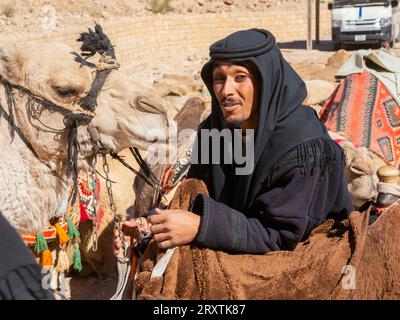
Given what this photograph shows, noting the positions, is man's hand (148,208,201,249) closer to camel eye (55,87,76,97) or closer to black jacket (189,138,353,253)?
black jacket (189,138,353,253)

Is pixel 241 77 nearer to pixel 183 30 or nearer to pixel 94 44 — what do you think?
pixel 94 44

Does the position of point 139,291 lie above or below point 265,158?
below

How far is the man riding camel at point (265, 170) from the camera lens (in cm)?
215

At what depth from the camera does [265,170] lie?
2273mm

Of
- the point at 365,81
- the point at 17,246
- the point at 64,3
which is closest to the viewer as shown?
the point at 17,246

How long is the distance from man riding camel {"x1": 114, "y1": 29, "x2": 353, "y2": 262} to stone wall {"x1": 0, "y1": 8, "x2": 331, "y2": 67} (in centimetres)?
1313

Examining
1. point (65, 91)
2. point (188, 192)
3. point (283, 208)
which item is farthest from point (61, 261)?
point (283, 208)

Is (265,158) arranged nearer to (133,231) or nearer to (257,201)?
(257,201)

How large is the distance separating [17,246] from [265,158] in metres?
1.21

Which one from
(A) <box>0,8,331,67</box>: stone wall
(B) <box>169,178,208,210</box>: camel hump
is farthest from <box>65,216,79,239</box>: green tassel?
(A) <box>0,8,331,67</box>: stone wall

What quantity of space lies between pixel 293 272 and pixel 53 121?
1476 mm

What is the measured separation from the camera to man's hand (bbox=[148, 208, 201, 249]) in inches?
84.0

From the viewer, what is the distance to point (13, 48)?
290 cm
